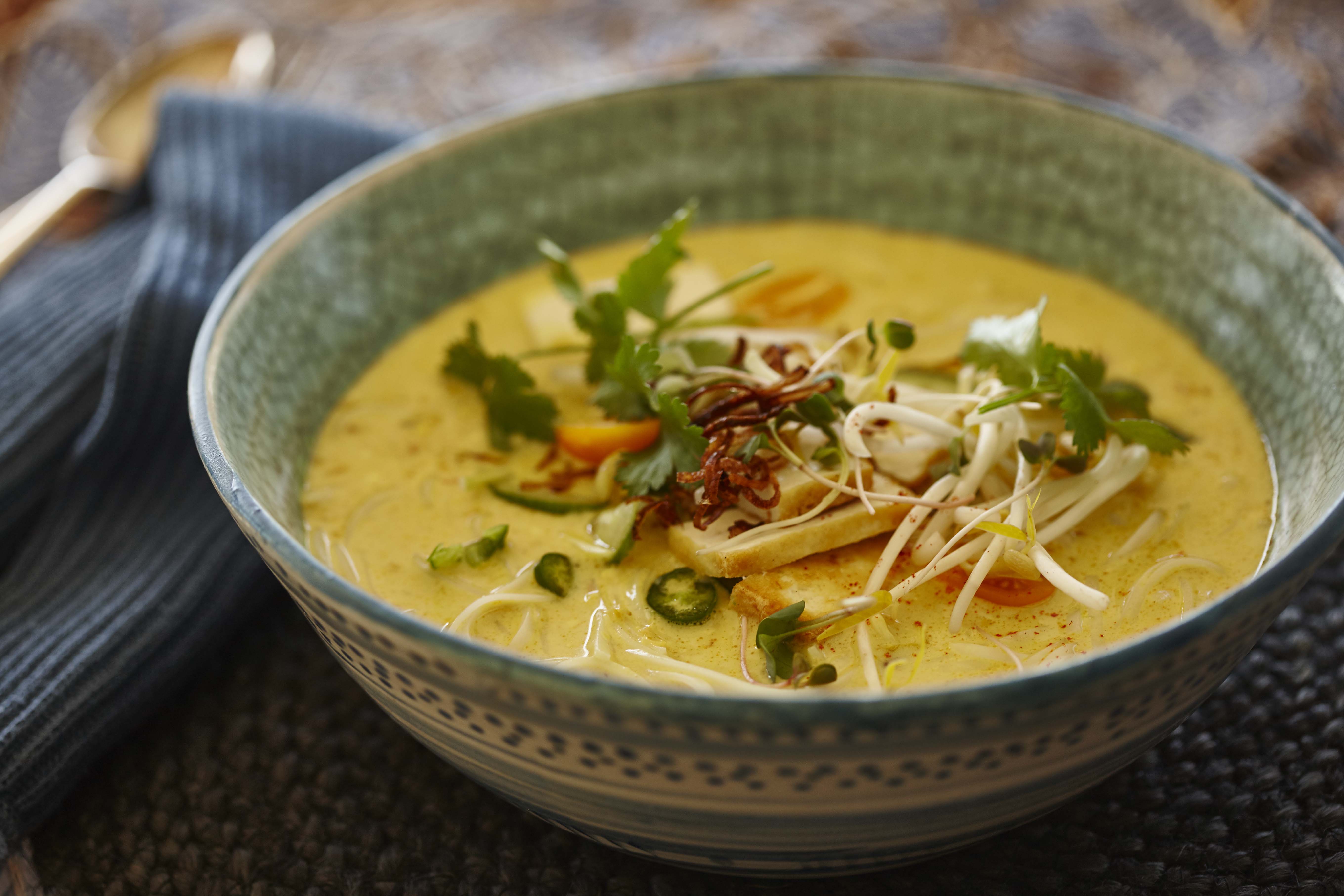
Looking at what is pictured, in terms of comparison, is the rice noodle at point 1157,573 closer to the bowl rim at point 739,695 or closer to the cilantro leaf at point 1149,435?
the bowl rim at point 739,695

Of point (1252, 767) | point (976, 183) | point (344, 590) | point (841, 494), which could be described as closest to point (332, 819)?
point (344, 590)

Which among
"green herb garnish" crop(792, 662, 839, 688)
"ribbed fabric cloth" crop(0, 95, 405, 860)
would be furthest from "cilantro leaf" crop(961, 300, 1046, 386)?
"ribbed fabric cloth" crop(0, 95, 405, 860)

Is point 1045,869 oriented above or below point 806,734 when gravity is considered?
below

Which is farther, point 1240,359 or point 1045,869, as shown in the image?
point 1240,359

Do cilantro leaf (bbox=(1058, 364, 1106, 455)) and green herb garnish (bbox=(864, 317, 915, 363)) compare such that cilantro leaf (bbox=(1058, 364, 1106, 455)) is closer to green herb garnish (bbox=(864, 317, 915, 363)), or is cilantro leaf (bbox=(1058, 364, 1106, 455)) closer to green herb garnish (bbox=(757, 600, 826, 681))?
green herb garnish (bbox=(864, 317, 915, 363))

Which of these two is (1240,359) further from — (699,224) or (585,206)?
(585,206)

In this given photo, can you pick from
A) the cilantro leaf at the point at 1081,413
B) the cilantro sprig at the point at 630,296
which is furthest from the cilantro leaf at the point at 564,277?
the cilantro leaf at the point at 1081,413
